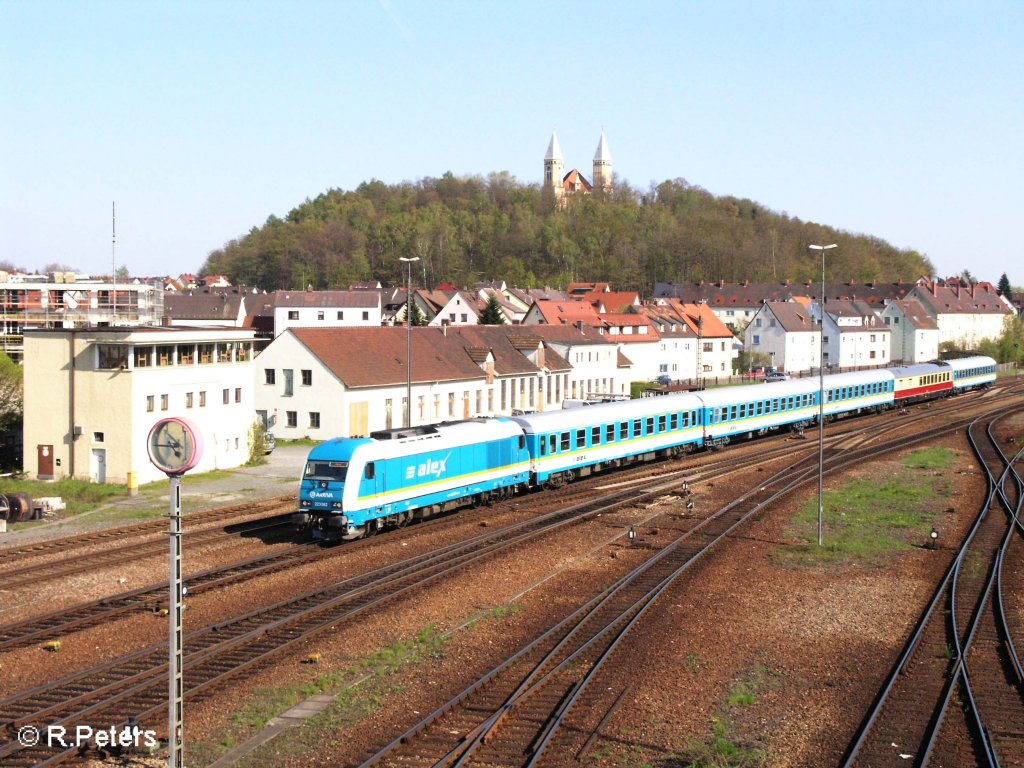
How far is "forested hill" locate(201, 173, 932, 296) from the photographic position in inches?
6068

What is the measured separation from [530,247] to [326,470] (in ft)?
434

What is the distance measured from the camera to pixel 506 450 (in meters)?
34.0

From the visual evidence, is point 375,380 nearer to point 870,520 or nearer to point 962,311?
point 870,520

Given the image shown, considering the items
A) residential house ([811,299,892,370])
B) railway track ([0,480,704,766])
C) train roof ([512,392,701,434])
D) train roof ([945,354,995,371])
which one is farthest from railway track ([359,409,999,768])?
residential house ([811,299,892,370])

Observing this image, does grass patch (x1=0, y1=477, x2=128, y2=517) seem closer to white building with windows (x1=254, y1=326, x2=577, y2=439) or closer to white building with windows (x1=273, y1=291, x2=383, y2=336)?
white building with windows (x1=254, y1=326, x2=577, y2=439)

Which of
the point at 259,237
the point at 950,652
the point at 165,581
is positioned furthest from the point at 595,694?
the point at 259,237

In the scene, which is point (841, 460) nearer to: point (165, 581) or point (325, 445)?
point (325, 445)

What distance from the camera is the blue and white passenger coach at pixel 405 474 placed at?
26.8 m

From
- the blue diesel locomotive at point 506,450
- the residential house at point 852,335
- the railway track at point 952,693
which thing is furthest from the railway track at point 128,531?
the residential house at point 852,335

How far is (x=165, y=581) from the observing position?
23219 mm

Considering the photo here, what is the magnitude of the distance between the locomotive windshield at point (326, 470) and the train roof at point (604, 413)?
9.73m

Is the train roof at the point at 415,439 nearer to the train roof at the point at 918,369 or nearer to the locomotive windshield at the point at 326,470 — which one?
the locomotive windshield at the point at 326,470

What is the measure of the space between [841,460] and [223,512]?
90.8 feet

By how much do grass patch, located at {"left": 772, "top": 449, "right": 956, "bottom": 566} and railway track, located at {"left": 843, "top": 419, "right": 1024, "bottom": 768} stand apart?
301cm
